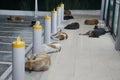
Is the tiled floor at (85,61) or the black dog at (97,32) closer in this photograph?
the tiled floor at (85,61)

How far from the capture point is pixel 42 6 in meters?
13.2

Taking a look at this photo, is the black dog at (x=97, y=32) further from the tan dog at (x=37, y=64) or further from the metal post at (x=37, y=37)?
the tan dog at (x=37, y=64)

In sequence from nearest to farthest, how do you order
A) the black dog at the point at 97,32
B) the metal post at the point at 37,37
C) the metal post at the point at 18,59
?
the metal post at the point at 18,59 < the metal post at the point at 37,37 < the black dog at the point at 97,32

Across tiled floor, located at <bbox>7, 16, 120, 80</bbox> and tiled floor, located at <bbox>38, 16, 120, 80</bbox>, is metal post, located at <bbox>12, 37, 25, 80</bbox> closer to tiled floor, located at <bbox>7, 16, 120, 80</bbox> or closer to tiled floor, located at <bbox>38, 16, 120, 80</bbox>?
tiled floor, located at <bbox>7, 16, 120, 80</bbox>

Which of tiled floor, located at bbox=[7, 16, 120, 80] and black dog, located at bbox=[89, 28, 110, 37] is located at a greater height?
black dog, located at bbox=[89, 28, 110, 37]

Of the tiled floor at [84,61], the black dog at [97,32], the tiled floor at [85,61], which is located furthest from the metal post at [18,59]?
the black dog at [97,32]

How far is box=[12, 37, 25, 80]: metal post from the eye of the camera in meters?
3.96

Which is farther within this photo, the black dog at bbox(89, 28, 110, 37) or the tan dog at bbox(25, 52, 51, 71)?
the black dog at bbox(89, 28, 110, 37)

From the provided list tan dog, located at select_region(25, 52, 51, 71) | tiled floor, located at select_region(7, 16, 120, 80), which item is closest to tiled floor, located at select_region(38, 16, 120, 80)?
tiled floor, located at select_region(7, 16, 120, 80)

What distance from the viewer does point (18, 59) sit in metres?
4.01

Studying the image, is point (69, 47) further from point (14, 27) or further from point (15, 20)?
point (15, 20)

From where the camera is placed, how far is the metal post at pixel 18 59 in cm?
396

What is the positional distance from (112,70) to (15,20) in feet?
21.4

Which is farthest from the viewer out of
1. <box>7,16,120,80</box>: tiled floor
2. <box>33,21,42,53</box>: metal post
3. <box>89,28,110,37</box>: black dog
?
<box>89,28,110,37</box>: black dog
